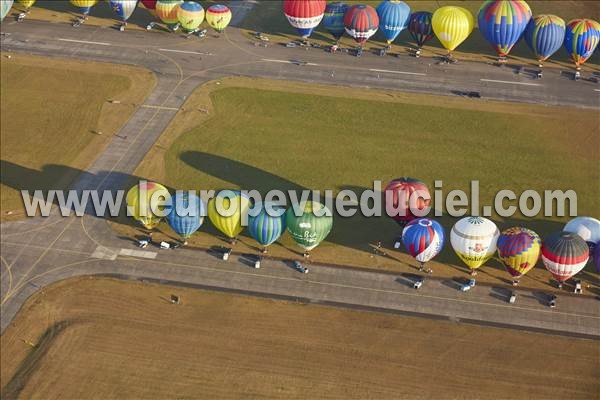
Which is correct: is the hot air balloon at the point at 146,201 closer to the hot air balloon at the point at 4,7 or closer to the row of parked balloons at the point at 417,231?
the row of parked balloons at the point at 417,231

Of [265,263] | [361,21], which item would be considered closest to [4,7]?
[361,21]

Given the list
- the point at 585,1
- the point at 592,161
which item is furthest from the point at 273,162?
the point at 585,1

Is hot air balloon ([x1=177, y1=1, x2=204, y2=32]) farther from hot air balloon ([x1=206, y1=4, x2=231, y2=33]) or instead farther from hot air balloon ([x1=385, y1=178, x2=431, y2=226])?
hot air balloon ([x1=385, y1=178, x2=431, y2=226])

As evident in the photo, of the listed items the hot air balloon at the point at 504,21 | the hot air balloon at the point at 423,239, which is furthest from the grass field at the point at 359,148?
the hot air balloon at the point at 504,21

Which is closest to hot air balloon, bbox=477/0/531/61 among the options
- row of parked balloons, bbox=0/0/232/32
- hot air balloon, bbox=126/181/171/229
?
row of parked balloons, bbox=0/0/232/32

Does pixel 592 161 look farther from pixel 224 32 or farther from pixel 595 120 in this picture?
pixel 224 32
